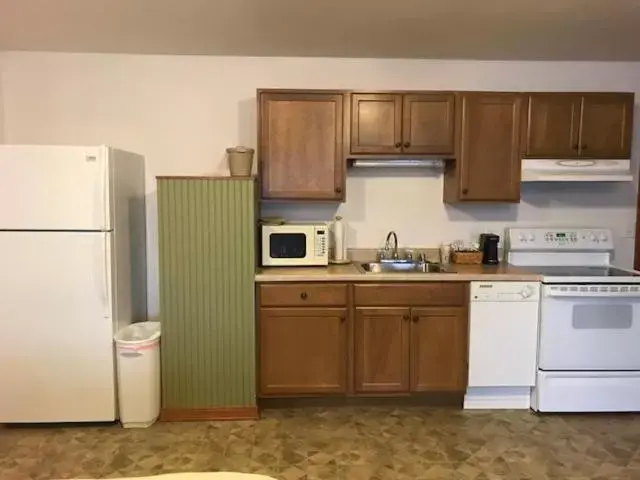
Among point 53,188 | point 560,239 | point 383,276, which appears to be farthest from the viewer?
point 560,239

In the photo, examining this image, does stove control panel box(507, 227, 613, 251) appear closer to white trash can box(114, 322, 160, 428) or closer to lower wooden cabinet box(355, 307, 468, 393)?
lower wooden cabinet box(355, 307, 468, 393)

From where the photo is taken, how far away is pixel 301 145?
374 centimetres

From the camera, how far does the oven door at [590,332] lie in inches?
140

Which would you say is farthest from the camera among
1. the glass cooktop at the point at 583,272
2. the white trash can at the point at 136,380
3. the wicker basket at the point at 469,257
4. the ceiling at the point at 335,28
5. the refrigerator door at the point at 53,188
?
the wicker basket at the point at 469,257

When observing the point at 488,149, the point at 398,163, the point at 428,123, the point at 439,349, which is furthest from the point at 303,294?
the point at 488,149

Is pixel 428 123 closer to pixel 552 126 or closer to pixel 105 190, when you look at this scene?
pixel 552 126

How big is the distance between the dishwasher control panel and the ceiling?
152cm

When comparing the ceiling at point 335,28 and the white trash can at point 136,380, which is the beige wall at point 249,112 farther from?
the white trash can at point 136,380

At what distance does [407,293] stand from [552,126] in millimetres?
1497

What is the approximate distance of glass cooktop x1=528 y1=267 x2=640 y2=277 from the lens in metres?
3.65

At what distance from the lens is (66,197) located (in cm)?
322

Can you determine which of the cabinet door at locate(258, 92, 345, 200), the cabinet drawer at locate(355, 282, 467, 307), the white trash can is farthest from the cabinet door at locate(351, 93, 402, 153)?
the white trash can

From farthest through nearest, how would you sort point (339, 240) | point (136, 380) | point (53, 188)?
point (339, 240), point (136, 380), point (53, 188)

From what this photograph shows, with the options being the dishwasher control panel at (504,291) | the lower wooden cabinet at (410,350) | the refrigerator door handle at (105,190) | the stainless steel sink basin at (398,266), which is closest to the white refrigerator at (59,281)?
the refrigerator door handle at (105,190)
